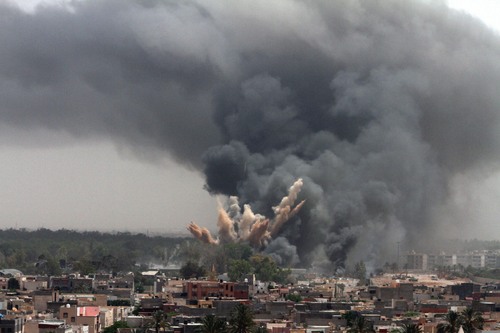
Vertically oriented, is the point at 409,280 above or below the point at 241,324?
above

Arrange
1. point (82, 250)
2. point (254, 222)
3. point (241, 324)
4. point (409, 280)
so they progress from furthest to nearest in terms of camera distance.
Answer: point (82, 250)
point (254, 222)
point (409, 280)
point (241, 324)

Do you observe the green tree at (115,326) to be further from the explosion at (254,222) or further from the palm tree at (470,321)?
the explosion at (254,222)

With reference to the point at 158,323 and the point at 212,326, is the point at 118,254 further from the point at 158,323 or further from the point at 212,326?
the point at 212,326

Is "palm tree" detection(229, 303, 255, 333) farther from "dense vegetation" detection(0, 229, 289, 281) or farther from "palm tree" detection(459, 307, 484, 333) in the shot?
"dense vegetation" detection(0, 229, 289, 281)

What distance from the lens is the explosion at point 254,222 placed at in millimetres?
114312

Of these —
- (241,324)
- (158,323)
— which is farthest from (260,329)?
(241,324)

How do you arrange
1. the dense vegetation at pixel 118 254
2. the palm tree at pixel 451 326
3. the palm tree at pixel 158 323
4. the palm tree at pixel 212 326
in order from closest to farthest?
the palm tree at pixel 212 326 → the palm tree at pixel 451 326 → the palm tree at pixel 158 323 → the dense vegetation at pixel 118 254

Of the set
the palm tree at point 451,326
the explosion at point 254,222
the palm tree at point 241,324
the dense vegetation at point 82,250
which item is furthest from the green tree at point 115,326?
the explosion at point 254,222

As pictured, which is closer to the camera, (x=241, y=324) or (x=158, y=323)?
(x=241, y=324)

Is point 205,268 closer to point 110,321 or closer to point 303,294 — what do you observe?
point 303,294

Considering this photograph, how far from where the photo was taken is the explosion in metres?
114

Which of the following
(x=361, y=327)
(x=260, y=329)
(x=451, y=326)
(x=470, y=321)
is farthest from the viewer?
(x=260, y=329)

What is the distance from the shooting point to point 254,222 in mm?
114938

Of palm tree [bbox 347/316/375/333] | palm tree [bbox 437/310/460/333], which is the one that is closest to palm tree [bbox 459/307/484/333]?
palm tree [bbox 437/310/460/333]
